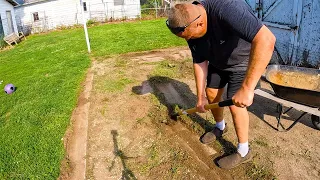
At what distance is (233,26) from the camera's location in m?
2.15

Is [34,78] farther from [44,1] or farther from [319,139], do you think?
[44,1]

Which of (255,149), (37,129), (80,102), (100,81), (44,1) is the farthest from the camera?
(44,1)

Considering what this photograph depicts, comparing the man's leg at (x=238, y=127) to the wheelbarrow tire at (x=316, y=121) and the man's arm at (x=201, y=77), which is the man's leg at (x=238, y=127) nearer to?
the man's arm at (x=201, y=77)

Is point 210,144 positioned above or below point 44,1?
below

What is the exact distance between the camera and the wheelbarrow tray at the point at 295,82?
342cm

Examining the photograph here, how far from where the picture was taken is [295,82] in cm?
405

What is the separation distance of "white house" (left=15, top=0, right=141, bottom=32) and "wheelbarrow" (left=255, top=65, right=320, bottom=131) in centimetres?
2351

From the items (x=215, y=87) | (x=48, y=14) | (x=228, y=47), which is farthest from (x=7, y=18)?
(x=228, y=47)

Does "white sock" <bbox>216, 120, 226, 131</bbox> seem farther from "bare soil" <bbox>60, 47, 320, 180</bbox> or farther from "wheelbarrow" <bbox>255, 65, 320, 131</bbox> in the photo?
"wheelbarrow" <bbox>255, 65, 320, 131</bbox>

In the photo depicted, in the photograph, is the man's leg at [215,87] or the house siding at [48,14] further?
the house siding at [48,14]

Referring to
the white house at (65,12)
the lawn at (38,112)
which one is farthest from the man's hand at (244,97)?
the white house at (65,12)

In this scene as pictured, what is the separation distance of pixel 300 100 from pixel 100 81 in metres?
4.36

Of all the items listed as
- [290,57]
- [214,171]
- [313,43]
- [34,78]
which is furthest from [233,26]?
[34,78]

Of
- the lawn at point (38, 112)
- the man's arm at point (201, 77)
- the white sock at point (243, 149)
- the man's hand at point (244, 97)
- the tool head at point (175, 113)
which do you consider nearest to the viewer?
the man's hand at point (244, 97)
